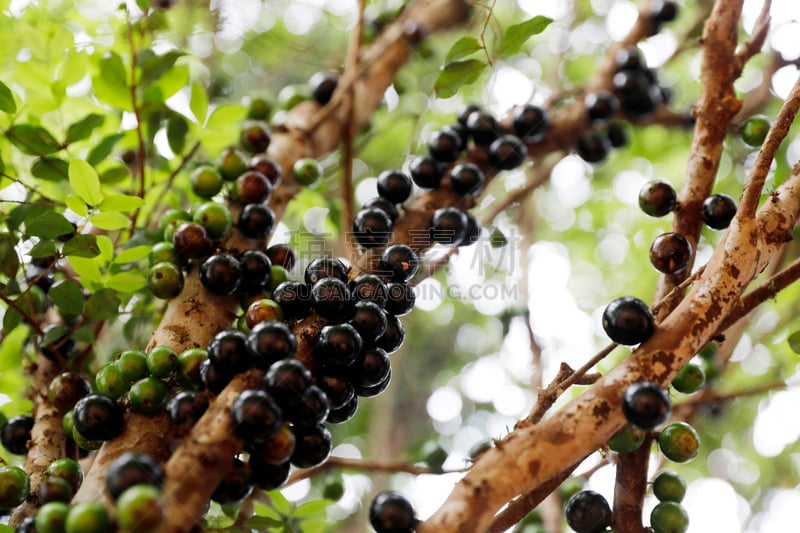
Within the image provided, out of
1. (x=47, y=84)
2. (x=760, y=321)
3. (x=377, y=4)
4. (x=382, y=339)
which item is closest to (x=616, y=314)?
(x=382, y=339)

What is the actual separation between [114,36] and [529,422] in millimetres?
2107

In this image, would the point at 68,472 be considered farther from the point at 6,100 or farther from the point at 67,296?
the point at 6,100

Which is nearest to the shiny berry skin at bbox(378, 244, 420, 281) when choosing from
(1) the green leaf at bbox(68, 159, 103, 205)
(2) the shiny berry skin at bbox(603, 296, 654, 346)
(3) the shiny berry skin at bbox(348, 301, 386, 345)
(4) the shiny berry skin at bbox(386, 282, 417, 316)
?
(4) the shiny berry skin at bbox(386, 282, 417, 316)

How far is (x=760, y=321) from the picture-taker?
342cm

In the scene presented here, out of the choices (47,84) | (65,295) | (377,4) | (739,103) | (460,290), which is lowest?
(460,290)

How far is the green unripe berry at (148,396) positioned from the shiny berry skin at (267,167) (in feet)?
3.28

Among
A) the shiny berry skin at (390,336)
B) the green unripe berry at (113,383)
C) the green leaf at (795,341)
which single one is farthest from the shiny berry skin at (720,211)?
the green unripe berry at (113,383)

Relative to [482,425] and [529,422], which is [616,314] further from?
[482,425]

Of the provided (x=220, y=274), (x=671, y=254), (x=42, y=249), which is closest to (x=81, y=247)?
(x=42, y=249)

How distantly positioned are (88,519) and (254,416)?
0.36m

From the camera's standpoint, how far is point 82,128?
7.14 feet

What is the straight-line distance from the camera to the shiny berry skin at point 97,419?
1.64 metres

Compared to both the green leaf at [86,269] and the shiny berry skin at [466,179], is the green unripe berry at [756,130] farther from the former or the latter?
the green leaf at [86,269]

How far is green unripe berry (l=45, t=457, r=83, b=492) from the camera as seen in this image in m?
1.72
